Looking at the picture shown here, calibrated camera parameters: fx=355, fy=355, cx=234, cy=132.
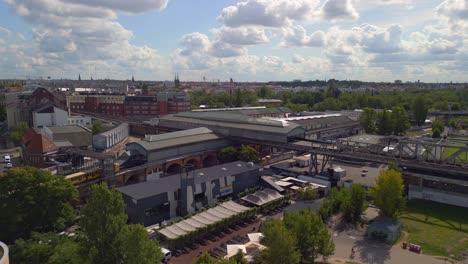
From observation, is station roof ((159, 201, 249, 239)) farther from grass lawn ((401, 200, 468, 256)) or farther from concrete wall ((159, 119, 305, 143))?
concrete wall ((159, 119, 305, 143))

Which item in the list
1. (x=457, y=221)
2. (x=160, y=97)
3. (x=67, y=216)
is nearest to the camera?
A: (x=67, y=216)

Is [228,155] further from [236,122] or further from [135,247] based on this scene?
[135,247]

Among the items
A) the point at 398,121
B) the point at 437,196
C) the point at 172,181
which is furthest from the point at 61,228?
the point at 398,121

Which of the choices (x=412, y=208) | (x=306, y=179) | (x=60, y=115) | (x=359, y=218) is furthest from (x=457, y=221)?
(x=60, y=115)

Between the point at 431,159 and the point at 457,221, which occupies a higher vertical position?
the point at 431,159

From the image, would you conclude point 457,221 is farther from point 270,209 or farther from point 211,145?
point 211,145
